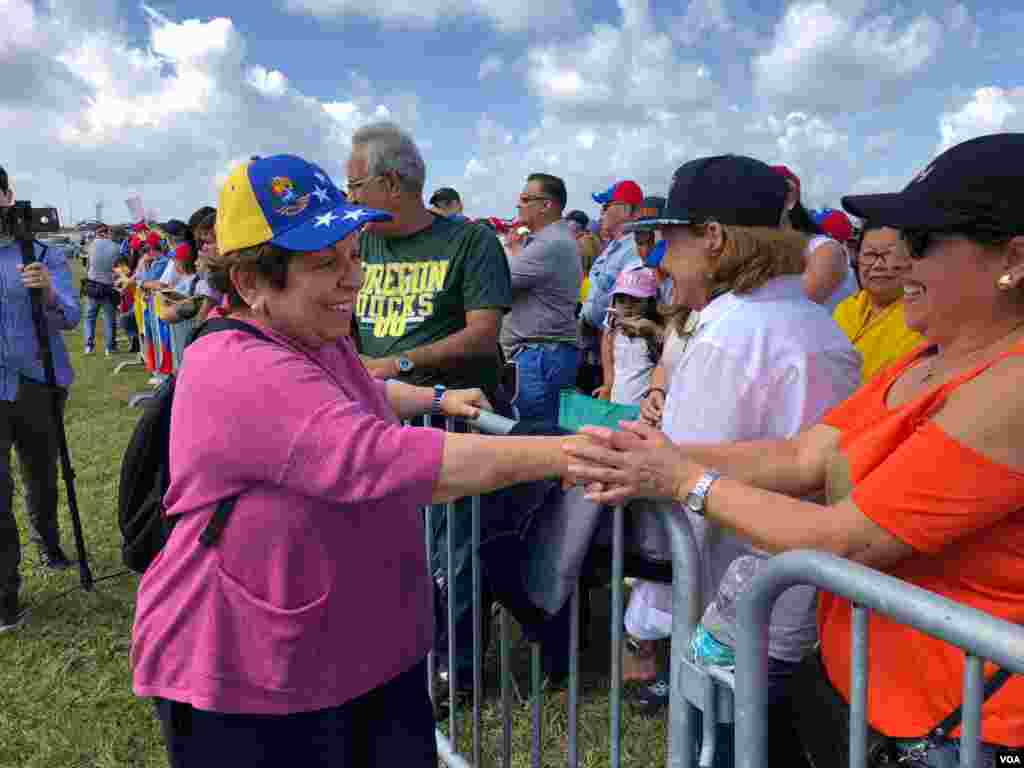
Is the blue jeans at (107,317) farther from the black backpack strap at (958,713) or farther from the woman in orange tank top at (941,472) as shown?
the black backpack strap at (958,713)

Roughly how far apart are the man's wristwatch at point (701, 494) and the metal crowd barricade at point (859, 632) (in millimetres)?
265

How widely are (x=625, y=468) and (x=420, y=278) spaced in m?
1.96

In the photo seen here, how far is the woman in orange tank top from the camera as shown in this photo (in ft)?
3.89

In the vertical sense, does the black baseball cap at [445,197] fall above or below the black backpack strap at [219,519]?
above

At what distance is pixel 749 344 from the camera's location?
6.31ft

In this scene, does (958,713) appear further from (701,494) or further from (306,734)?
(306,734)

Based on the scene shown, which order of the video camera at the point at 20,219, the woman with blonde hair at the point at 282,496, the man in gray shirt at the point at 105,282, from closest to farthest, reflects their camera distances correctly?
the woman with blonde hair at the point at 282,496 → the video camera at the point at 20,219 → the man in gray shirt at the point at 105,282

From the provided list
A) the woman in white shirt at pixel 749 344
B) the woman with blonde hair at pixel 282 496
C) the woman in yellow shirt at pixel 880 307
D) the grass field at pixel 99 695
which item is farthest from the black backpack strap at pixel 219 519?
the woman in yellow shirt at pixel 880 307

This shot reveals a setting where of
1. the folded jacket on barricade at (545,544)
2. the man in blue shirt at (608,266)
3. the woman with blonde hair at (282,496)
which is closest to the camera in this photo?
the woman with blonde hair at (282,496)

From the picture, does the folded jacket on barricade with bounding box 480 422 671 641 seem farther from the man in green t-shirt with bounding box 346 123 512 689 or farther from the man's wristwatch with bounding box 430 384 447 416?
the man in green t-shirt with bounding box 346 123 512 689

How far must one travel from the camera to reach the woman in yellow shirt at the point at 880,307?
326 centimetres

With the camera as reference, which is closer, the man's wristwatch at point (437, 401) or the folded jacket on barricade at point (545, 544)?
the folded jacket on barricade at point (545, 544)

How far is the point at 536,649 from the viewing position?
214cm

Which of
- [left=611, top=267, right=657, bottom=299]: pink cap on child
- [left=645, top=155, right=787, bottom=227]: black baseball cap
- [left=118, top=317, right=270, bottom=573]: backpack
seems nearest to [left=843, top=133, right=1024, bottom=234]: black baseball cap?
[left=645, top=155, right=787, bottom=227]: black baseball cap
